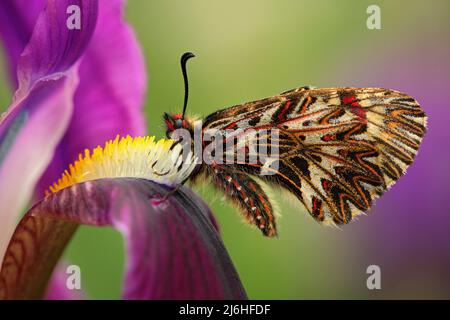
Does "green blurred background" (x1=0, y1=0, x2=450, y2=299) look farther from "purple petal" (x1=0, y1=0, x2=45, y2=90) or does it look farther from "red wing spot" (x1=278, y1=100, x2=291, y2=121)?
"red wing spot" (x1=278, y1=100, x2=291, y2=121)

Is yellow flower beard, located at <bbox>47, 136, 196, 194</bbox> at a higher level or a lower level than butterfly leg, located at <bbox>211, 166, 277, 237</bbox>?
higher

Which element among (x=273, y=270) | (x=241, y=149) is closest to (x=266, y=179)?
(x=241, y=149)

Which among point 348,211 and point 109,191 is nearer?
point 109,191

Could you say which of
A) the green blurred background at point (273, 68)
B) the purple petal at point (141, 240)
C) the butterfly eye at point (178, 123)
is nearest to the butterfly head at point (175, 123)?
the butterfly eye at point (178, 123)

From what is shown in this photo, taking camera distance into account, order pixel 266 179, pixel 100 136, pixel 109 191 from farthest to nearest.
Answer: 1. pixel 100 136
2. pixel 266 179
3. pixel 109 191

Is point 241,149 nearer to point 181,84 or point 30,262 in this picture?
point 30,262

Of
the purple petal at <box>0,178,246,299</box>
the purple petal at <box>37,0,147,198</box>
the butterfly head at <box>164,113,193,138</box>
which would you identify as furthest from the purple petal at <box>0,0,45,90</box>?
the purple petal at <box>0,178,246,299</box>

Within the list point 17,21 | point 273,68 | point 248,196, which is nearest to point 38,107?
point 17,21
